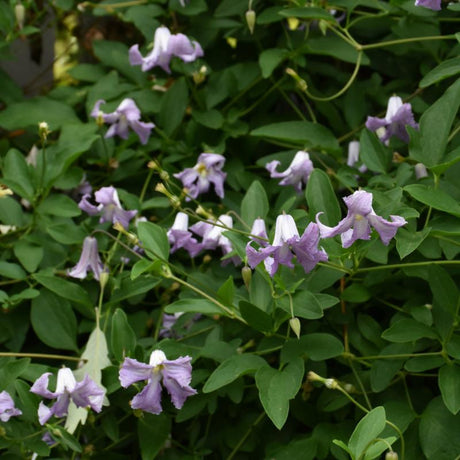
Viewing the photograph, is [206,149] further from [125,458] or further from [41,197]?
[125,458]

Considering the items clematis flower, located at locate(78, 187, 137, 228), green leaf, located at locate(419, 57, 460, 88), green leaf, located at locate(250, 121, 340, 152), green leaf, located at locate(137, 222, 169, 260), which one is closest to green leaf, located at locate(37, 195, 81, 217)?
clematis flower, located at locate(78, 187, 137, 228)

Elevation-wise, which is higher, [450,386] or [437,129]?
[437,129]

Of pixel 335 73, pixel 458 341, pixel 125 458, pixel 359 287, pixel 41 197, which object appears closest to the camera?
pixel 458 341

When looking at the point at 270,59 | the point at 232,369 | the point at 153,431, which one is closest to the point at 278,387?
the point at 232,369

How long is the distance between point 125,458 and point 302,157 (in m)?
0.64

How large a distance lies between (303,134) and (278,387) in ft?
1.99

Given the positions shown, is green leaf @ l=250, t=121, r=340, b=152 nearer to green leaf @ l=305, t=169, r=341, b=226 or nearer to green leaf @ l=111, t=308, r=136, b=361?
green leaf @ l=305, t=169, r=341, b=226

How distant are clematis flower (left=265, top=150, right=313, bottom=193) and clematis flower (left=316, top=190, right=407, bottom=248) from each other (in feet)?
1.39

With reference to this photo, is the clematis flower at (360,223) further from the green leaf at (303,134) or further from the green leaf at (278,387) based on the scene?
the green leaf at (303,134)

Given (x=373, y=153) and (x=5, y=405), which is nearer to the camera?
(x=5, y=405)

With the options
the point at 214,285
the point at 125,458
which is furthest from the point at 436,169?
the point at 125,458

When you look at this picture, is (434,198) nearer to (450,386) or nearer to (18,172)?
(450,386)

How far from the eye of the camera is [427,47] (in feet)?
5.71

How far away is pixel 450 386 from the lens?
125 cm
